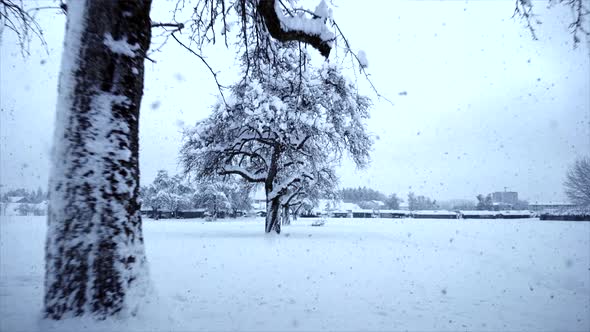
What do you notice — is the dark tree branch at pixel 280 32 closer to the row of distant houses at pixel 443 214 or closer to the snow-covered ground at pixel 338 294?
the snow-covered ground at pixel 338 294

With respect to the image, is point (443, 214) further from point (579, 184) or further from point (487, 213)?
point (579, 184)

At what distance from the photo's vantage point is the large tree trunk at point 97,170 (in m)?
2.96

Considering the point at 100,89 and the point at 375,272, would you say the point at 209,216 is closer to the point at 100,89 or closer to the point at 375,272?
the point at 375,272

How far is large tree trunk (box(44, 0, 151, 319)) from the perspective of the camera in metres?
2.96

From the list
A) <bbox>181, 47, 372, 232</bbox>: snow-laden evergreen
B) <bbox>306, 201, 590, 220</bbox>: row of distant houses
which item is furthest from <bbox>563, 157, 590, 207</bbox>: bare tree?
<bbox>181, 47, 372, 232</bbox>: snow-laden evergreen

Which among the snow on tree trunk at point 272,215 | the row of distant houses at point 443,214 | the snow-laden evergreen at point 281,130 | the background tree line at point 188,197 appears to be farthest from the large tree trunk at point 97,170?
the row of distant houses at point 443,214

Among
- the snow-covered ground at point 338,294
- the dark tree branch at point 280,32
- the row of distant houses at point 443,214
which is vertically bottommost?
the row of distant houses at point 443,214

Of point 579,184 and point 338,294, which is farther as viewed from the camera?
point 579,184

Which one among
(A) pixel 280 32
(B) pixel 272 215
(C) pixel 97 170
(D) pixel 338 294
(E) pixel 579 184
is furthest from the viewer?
(E) pixel 579 184

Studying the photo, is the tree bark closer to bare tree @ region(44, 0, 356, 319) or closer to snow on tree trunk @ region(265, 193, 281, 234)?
snow on tree trunk @ region(265, 193, 281, 234)

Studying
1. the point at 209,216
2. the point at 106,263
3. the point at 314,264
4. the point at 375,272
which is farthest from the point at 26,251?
the point at 209,216

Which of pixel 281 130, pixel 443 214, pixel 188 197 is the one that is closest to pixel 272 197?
pixel 281 130

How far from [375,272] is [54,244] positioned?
6.28m

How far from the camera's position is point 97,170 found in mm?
3100
